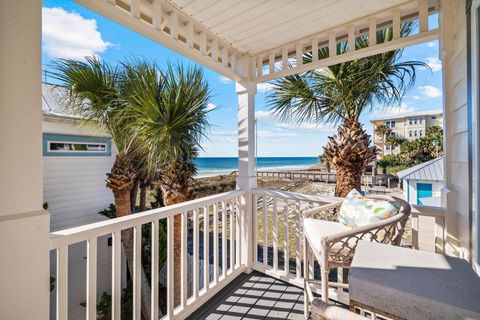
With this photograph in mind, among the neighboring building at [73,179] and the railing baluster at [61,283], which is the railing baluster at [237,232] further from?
the neighboring building at [73,179]

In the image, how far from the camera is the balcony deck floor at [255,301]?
203cm

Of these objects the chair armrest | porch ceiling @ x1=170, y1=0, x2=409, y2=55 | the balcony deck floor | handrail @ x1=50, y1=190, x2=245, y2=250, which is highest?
porch ceiling @ x1=170, y1=0, x2=409, y2=55

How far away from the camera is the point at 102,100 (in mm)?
3861

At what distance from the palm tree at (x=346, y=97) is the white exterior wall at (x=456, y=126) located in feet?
3.26

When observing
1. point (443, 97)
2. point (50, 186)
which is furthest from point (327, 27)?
point (50, 186)

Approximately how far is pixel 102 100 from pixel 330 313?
439 cm

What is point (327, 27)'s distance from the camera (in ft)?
7.39

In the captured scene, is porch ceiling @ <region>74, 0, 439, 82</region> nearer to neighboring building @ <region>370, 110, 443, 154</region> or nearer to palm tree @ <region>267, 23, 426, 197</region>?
palm tree @ <region>267, 23, 426, 197</region>

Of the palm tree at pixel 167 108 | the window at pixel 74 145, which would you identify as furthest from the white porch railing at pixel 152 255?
the window at pixel 74 145

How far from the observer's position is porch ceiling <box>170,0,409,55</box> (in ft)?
6.23

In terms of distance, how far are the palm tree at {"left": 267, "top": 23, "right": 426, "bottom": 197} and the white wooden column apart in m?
2.79

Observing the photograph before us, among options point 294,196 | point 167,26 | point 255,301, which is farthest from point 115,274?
point 167,26

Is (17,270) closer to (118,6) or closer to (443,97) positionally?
(118,6)

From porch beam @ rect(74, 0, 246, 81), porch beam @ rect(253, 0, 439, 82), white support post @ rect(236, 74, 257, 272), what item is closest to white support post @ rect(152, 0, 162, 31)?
porch beam @ rect(74, 0, 246, 81)
